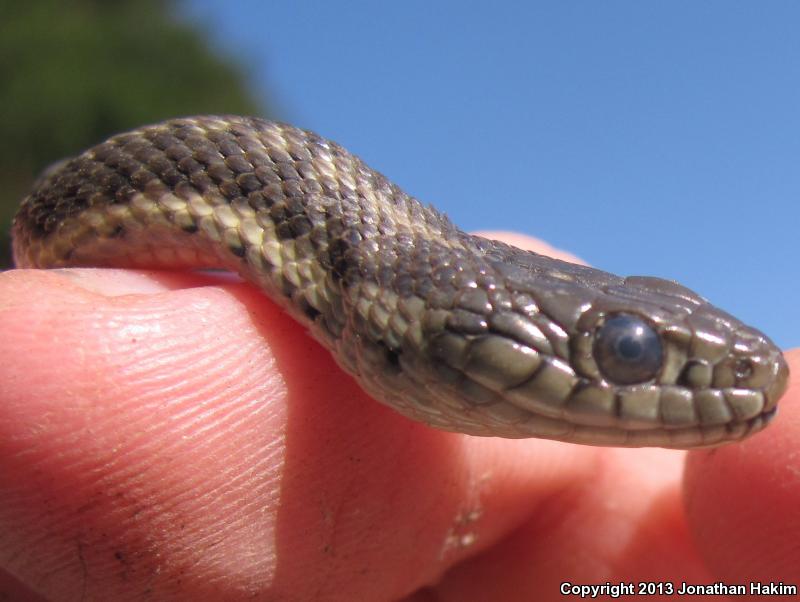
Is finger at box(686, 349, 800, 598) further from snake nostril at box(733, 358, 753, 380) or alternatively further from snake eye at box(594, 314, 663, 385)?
snake eye at box(594, 314, 663, 385)

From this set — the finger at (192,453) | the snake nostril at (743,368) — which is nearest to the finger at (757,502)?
the snake nostril at (743,368)

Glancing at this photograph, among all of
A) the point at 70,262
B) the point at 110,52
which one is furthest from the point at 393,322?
the point at 110,52

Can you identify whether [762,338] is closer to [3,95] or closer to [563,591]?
[563,591]

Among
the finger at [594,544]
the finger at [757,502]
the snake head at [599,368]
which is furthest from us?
the finger at [594,544]

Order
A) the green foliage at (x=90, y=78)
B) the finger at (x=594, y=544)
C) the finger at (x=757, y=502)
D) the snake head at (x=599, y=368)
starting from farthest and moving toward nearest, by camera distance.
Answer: the green foliage at (x=90, y=78)
the finger at (x=594, y=544)
the finger at (x=757, y=502)
the snake head at (x=599, y=368)

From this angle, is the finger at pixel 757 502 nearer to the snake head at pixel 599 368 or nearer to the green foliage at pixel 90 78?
the snake head at pixel 599 368

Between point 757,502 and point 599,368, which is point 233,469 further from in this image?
point 757,502

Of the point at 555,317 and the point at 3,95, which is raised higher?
the point at 555,317
